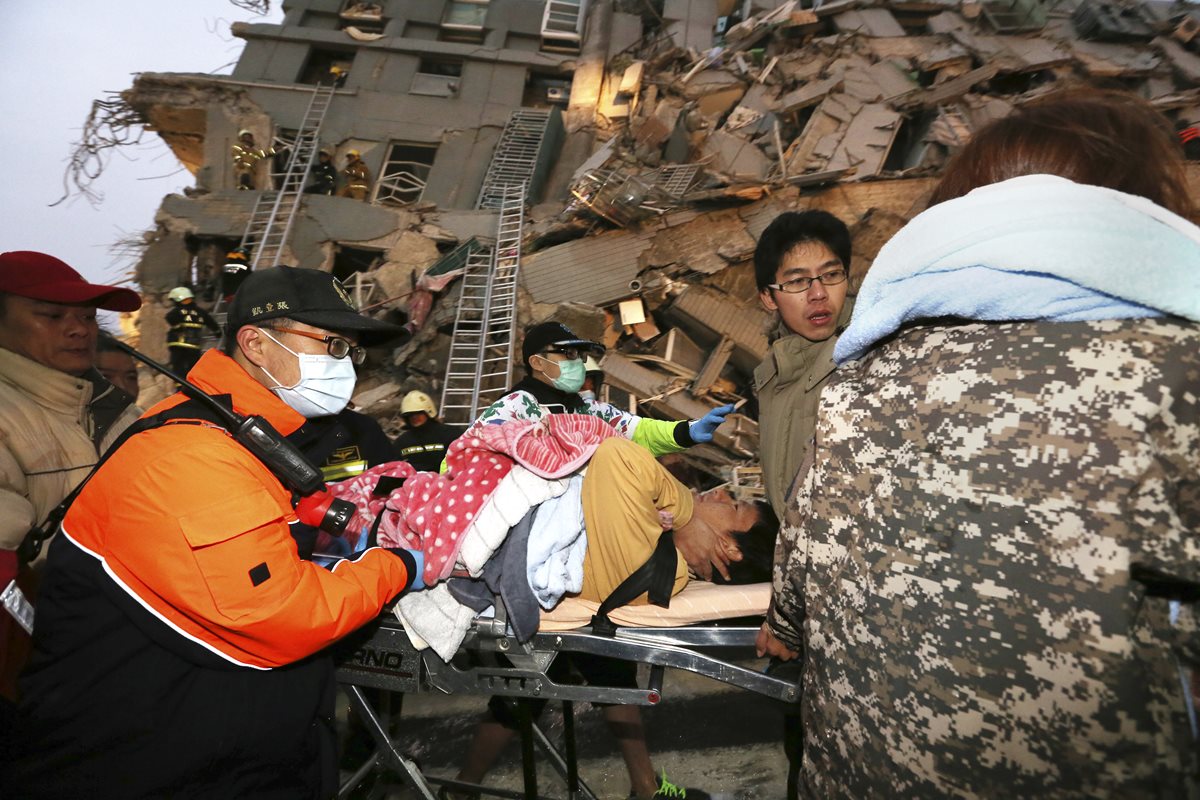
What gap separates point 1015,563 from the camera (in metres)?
0.96

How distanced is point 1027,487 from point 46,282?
3.80 meters

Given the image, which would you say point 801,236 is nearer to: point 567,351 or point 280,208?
point 567,351

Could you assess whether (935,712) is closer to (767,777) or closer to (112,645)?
(112,645)

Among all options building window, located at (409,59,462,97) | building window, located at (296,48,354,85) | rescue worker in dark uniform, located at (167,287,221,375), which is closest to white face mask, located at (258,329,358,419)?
rescue worker in dark uniform, located at (167,287,221,375)

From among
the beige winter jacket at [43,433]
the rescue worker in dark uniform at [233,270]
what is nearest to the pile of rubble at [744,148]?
the rescue worker in dark uniform at [233,270]

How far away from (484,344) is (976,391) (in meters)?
7.90

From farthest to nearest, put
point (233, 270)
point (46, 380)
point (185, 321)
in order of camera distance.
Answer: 1. point (233, 270)
2. point (185, 321)
3. point (46, 380)

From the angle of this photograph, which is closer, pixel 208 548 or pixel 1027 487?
pixel 1027 487

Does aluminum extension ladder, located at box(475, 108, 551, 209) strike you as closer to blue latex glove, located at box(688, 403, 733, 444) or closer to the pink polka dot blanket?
blue latex glove, located at box(688, 403, 733, 444)

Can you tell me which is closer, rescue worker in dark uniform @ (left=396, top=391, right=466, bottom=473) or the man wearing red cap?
the man wearing red cap

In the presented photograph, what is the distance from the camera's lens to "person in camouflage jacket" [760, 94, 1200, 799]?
0.87m

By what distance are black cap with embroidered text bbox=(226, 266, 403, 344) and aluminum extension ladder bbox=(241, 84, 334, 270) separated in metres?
9.25

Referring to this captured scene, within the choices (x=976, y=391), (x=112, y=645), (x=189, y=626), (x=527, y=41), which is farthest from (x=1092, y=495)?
(x=527, y=41)

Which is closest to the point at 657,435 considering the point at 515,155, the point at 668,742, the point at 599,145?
the point at 668,742
